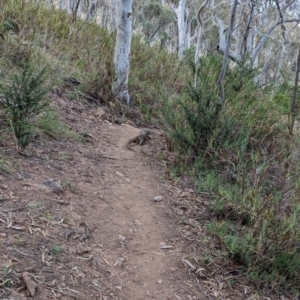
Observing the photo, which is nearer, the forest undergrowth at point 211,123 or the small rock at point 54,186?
the forest undergrowth at point 211,123

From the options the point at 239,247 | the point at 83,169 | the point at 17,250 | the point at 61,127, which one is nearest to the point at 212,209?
the point at 239,247

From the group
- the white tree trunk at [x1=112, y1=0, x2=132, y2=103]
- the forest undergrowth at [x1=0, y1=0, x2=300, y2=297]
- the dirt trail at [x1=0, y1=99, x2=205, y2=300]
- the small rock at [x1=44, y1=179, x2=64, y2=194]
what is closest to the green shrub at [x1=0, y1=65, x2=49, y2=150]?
the forest undergrowth at [x1=0, y1=0, x2=300, y2=297]

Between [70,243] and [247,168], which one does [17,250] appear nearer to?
[70,243]

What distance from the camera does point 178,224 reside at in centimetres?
305

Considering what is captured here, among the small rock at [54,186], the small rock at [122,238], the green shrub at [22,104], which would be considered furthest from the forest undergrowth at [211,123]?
the small rock at [122,238]

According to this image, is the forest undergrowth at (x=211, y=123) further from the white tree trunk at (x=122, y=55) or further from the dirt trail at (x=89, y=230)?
the dirt trail at (x=89, y=230)

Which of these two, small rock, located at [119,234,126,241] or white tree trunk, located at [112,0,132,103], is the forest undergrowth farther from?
small rock, located at [119,234,126,241]

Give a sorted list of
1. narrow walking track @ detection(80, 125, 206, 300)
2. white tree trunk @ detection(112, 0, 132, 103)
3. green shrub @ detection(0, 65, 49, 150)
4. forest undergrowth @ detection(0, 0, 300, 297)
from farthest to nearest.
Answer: white tree trunk @ detection(112, 0, 132, 103)
green shrub @ detection(0, 65, 49, 150)
forest undergrowth @ detection(0, 0, 300, 297)
narrow walking track @ detection(80, 125, 206, 300)

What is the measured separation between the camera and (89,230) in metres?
2.71

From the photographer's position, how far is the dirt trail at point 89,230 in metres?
2.20

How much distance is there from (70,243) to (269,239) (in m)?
1.27

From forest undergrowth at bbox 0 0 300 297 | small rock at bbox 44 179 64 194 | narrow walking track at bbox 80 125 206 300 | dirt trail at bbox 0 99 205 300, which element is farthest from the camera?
small rock at bbox 44 179 64 194

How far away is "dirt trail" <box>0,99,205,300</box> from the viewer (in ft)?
7.20

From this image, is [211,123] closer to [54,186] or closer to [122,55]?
[54,186]
